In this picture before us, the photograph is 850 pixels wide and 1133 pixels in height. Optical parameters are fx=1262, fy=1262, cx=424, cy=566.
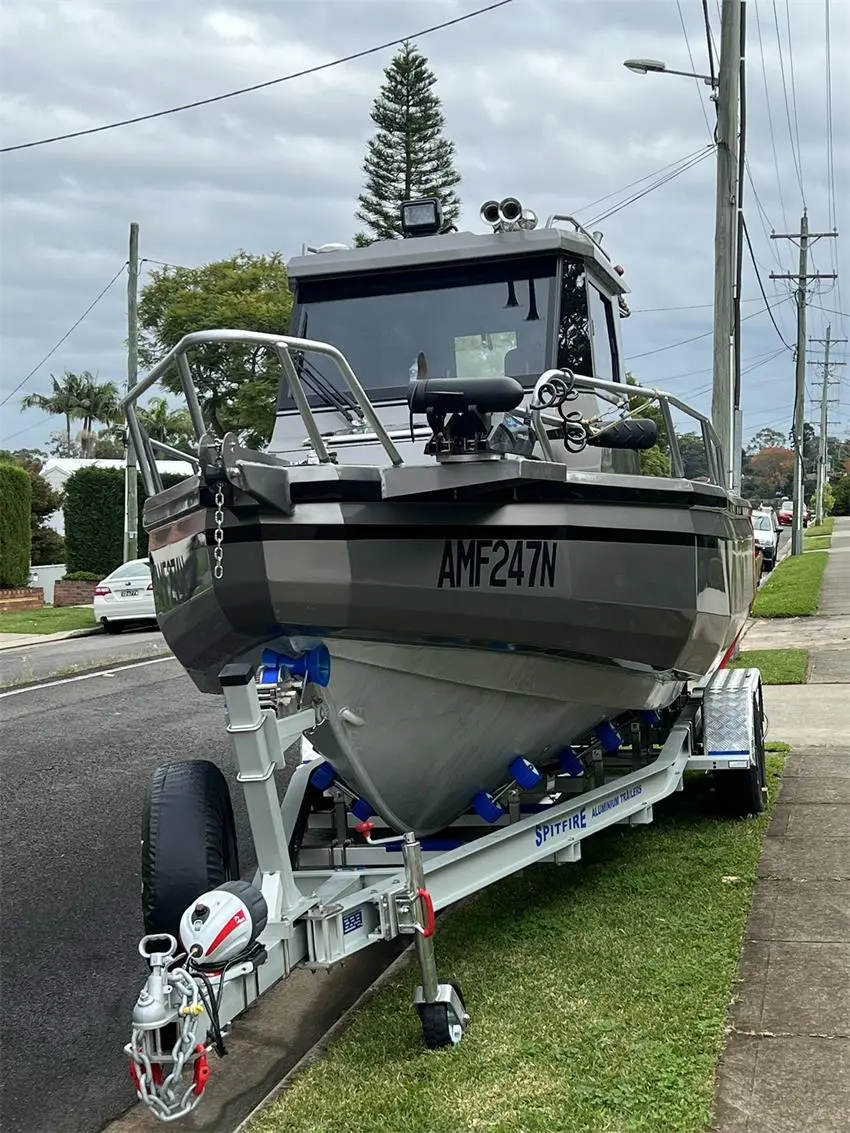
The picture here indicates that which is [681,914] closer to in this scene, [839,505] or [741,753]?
[741,753]

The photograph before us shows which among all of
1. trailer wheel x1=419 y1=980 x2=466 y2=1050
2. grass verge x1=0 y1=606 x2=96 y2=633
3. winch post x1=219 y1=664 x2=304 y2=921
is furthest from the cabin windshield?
grass verge x1=0 y1=606 x2=96 y2=633

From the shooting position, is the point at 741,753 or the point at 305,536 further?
the point at 741,753

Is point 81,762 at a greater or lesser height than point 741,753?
lesser

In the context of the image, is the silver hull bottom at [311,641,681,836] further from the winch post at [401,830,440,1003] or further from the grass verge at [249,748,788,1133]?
the grass verge at [249,748,788,1133]

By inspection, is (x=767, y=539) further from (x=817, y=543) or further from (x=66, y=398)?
(x=66, y=398)

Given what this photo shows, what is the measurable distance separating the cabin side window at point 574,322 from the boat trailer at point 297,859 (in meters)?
1.77

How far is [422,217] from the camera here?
6.27 metres

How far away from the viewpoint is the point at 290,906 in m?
4.10

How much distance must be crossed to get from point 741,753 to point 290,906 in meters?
3.29

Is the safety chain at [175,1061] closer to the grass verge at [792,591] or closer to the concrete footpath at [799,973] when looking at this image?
the concrete footpath at [799,973]

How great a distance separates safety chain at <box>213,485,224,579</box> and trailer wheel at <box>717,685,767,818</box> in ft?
11.7

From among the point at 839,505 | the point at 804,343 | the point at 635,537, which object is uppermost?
the point at 804,343

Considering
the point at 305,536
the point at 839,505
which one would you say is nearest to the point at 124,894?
the point at 305,536

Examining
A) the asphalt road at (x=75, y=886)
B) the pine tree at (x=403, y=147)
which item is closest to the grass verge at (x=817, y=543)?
the pine tree at (x=403, y=147)
